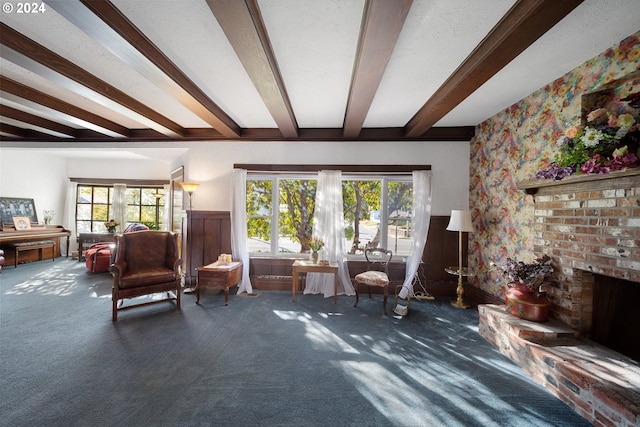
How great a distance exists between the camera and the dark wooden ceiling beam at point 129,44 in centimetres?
165

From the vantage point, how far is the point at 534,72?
8.08 ft

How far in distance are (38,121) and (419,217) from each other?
6104 mm

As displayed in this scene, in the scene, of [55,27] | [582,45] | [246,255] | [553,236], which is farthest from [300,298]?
[582,45]

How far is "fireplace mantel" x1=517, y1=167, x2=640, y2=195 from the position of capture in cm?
180

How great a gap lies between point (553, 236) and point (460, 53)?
6.45 ft

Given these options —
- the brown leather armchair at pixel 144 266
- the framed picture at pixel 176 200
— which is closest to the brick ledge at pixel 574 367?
the brown leather armchair at pixel 144 266

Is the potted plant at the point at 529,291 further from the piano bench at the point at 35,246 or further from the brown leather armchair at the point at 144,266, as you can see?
the piano bench at the point at 35,246

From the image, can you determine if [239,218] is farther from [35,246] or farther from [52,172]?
[52,172]

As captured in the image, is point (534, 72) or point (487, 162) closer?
point (534, 72)

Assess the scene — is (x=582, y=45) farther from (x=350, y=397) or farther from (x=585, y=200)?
(x=350, y=397)

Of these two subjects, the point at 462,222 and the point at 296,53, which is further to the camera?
the point at 462,222

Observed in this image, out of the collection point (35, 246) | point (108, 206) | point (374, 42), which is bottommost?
point (35, 246)

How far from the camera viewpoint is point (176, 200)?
17.7 ft

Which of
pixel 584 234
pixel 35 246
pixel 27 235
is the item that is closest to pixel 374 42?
pixel 584 234
